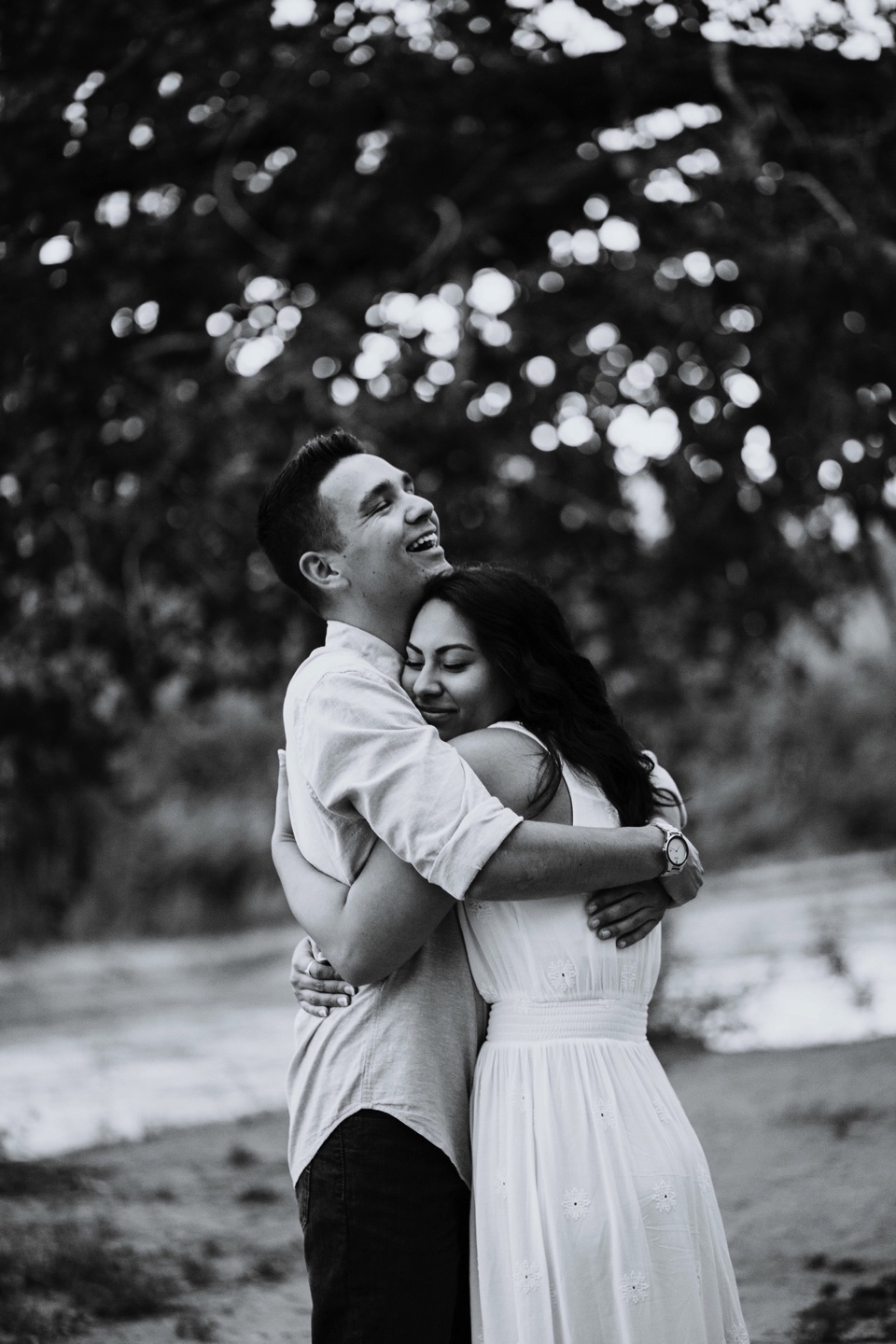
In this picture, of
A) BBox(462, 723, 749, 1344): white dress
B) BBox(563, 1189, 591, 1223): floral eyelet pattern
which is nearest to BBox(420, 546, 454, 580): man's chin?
BBox(462, 723, 749, 1344): white dress

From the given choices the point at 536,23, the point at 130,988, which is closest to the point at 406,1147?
the point at 536,23

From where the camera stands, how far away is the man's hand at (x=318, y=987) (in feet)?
8.13

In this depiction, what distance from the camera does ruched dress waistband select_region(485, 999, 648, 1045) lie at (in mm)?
2443

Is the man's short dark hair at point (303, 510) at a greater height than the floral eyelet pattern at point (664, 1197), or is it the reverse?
the man's short dark hair at point (303, 510)

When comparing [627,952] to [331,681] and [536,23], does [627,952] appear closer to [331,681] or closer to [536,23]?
[331,681]

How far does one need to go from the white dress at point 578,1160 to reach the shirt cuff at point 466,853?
0.77ft

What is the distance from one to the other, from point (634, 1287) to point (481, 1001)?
52 cm

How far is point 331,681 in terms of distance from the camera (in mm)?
2432

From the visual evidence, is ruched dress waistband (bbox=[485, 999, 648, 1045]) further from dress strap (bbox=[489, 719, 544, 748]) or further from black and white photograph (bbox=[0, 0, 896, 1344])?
dress strap (bbox=[489, 719, 544, 748])

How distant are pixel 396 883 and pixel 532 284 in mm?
4869

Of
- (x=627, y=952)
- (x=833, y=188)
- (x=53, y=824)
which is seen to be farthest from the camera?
(x=53, y=824)

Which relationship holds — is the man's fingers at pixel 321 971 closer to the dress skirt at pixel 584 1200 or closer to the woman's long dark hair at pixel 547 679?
the dress skirt at pixel 584 1200

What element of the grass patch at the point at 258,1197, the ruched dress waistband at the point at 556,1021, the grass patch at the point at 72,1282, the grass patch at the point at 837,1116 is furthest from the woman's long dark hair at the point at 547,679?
the grass patch at the point at 837,1116

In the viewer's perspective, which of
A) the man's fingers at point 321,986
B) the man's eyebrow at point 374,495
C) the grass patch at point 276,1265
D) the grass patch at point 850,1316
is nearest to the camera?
the man's fingers at point 321,986
